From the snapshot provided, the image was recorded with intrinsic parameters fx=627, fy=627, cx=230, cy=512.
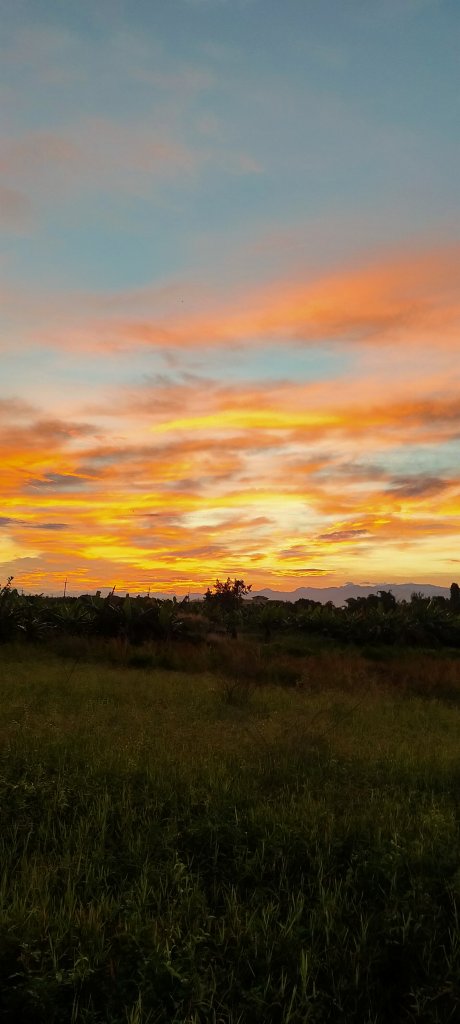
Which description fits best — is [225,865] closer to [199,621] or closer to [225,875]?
[225,875]

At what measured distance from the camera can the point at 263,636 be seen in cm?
3044

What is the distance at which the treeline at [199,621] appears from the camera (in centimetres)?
2344

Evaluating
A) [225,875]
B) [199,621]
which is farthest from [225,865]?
[199,621]

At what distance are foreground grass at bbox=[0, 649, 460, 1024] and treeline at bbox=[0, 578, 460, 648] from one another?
45.2ft

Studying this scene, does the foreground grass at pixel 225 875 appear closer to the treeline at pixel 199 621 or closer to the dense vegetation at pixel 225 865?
the dense vegetation at pixel 225 865

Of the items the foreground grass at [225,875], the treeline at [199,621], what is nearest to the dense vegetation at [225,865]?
the foreground grass at [225,875]

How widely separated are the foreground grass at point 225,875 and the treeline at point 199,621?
45.2 ft

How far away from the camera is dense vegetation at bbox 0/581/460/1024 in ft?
11.8

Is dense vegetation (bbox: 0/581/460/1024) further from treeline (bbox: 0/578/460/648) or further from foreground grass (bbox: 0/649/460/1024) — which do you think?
treeline (bbox: 0/578/460/648)

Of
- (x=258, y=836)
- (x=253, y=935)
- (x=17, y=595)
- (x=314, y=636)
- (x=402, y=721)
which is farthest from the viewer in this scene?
(x=314, y=636)

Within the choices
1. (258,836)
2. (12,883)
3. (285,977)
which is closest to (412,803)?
(258,836)

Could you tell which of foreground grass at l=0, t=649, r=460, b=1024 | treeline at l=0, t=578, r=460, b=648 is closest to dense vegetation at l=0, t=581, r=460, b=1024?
foreground grass at l=0, t=649, r=460, b=1024

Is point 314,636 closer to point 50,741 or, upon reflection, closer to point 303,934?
point 50,741

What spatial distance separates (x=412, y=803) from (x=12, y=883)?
3933 millimetres
